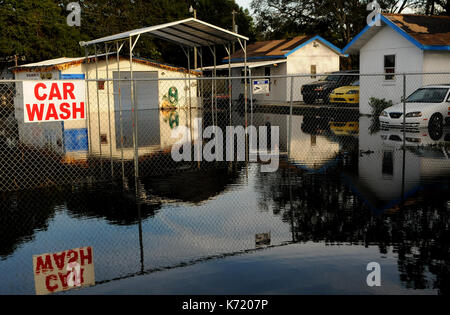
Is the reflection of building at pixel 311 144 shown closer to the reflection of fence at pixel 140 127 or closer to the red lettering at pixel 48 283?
the reflection of fence at pixel 140 127

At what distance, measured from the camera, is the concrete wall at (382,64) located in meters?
22.6

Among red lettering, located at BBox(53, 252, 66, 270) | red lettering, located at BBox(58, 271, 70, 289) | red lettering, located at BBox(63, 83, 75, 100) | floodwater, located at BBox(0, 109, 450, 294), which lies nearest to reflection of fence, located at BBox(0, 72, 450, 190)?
red lettering, located at BBox(63, 83, 75, 100)

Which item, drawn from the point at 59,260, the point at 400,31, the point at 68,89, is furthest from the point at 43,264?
the point at 400,31

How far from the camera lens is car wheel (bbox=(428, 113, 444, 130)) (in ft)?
58.3

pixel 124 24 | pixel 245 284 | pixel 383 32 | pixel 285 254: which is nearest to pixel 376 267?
pixel 285 254

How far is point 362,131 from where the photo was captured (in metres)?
18.8

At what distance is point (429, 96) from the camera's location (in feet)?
60.7

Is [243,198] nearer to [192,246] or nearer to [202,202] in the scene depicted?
[202,202]

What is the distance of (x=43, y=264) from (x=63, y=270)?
33 cm

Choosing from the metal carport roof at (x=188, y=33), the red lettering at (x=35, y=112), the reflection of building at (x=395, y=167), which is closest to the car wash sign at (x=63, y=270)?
the red lettering at (x=35, y=112)

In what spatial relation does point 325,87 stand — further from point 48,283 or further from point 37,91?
point 48,283

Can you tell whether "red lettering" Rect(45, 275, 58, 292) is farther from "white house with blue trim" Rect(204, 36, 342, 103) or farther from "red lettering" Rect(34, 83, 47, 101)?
"white house with blue trim" Rect(204, 36, 342, 103)

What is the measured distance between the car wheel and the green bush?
18.0 feet
